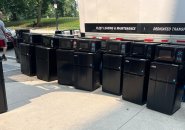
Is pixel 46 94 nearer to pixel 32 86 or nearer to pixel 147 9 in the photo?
pixel 32 86

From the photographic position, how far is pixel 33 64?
22.4ft

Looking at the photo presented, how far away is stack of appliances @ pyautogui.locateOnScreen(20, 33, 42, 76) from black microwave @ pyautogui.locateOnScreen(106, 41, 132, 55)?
237 cm

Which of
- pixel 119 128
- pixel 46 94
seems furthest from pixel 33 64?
pixel 119 128

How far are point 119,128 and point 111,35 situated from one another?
10.3 ft

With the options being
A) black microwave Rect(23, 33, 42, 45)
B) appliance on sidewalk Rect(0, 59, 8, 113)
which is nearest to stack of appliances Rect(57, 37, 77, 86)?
black microwave Rect(23, 33, 42, 45)

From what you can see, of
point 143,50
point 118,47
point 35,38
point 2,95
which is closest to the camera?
point 2,95

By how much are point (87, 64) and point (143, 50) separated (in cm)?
140

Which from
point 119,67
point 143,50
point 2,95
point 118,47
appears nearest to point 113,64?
point 119,67

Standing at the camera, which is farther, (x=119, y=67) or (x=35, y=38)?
(x=35, y=38)

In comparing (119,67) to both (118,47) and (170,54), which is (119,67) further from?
(170,54)

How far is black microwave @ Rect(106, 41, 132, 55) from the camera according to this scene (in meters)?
4.89

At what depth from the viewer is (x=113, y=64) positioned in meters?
5.07

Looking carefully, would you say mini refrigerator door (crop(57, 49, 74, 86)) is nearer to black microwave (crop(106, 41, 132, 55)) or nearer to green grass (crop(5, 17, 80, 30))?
black microwave (crop(106, 41, 132, 55))

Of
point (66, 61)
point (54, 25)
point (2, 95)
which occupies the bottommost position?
point (2, 95)
